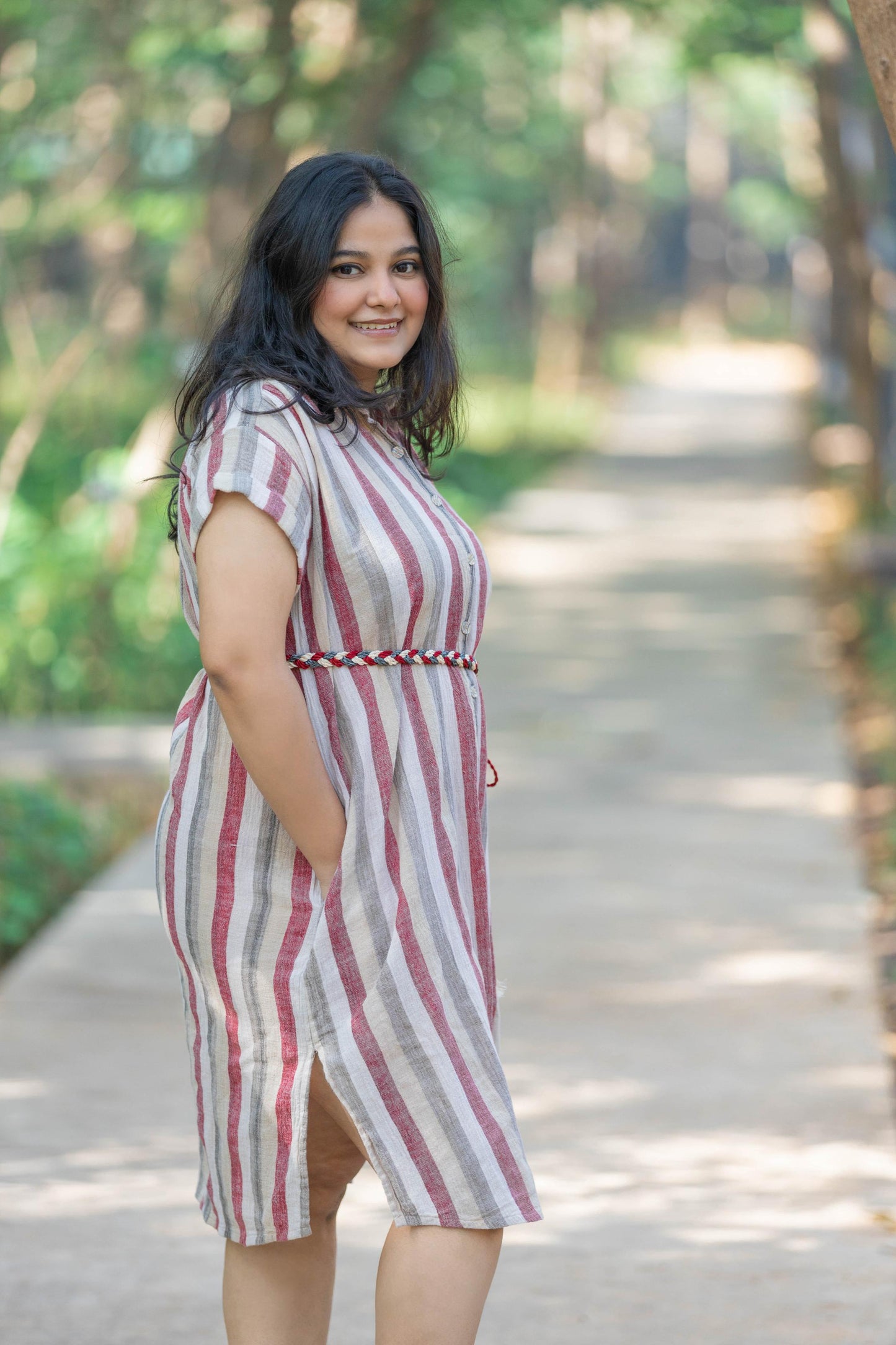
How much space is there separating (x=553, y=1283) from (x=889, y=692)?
5362 millimetres

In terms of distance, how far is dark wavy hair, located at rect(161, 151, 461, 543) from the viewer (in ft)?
7.04

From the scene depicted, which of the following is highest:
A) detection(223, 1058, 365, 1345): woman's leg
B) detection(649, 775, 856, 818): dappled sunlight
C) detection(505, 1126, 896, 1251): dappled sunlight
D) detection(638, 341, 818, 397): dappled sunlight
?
detection(638, 341, 818, 397): dappled sunlight

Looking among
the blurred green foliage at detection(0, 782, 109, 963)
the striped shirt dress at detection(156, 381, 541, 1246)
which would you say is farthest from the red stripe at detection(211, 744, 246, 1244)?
the blurred green foliage at detection(0, 782, 109, 963)

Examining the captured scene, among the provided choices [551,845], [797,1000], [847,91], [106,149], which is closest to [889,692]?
[551,845]

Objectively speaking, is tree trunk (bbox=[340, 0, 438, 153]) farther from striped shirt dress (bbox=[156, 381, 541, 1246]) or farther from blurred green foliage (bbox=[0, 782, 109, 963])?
striped shirt dress (bbox=[156, 381, 541, 1246])

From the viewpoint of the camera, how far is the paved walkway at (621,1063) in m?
3.11

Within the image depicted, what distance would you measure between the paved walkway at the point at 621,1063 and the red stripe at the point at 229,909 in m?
1.01

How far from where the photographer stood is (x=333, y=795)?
207 centimetres

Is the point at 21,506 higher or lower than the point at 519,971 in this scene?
higher

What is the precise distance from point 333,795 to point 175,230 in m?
7.09

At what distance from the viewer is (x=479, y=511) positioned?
13.4 meters

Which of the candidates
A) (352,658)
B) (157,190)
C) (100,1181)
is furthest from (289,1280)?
(157,190)

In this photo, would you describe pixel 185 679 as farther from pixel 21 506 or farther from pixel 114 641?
pixel 21 506

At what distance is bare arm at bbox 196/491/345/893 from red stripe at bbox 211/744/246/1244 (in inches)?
3.9
